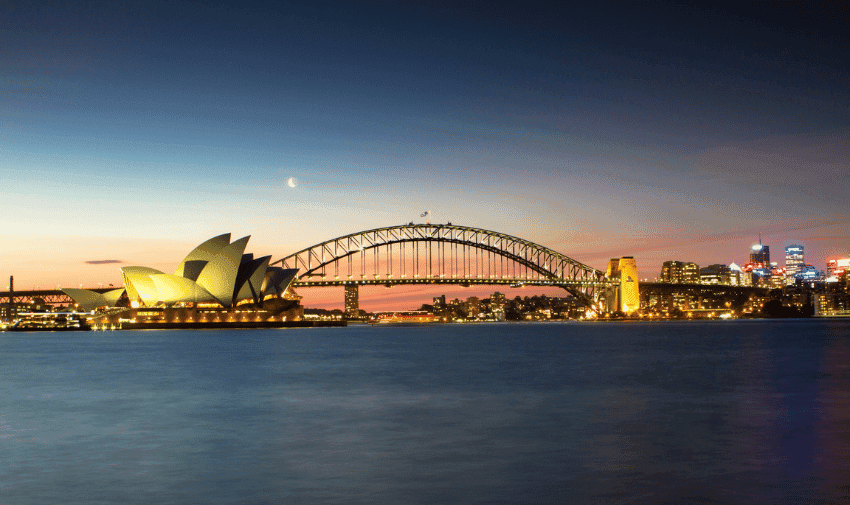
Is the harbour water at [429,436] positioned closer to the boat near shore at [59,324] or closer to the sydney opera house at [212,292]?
the sydney opera house at [212,292]

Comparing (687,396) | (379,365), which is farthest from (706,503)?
(379,365)

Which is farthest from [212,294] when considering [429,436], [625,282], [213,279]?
[429,436]

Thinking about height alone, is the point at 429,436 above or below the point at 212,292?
below

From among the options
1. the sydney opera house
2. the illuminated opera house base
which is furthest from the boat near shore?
the sydney opera house

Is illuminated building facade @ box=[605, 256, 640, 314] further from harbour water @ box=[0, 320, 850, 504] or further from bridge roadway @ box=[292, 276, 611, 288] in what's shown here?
harbour water @ box=[0, 320, 850, 504]

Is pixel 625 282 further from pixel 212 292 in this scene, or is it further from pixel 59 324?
pixel 59 324

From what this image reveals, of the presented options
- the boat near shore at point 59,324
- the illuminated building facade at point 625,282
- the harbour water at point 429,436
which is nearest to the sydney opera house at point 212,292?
the boat near shore at point 59,324
